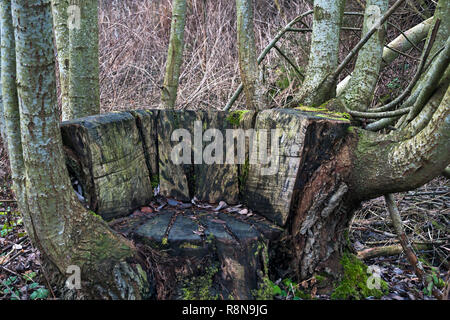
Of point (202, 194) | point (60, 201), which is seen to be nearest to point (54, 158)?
point (60, 201)


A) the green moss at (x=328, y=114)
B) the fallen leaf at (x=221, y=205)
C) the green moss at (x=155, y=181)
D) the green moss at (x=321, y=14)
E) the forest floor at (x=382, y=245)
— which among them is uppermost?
the green moss at (x=321, y=14)

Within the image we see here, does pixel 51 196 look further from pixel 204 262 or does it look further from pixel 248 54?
pixel 248 54

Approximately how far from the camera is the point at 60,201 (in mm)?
1748

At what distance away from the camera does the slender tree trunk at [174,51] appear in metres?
3.60

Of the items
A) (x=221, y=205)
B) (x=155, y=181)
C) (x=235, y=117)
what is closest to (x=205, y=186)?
(x=221, y=205)

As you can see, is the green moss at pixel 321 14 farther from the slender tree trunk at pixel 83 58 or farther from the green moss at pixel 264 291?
the green moss at pixel 264 291

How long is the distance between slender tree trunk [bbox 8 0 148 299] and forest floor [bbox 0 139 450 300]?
15.2 inches

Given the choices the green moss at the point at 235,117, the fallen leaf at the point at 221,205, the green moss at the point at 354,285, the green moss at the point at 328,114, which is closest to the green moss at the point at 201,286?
the fallen leaf at the point at 221,205

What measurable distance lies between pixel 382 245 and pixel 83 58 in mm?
3244

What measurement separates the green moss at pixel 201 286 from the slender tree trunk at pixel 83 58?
185 centimetres

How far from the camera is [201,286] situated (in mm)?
1881

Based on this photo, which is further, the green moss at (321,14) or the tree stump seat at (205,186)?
the green moss at (321,14)

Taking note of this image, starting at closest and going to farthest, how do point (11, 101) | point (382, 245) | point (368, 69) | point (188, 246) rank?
point (11, 101)
point (188, 246)
point (368, 69)
point (382, 245)

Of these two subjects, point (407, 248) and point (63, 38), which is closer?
point (407, 248)
